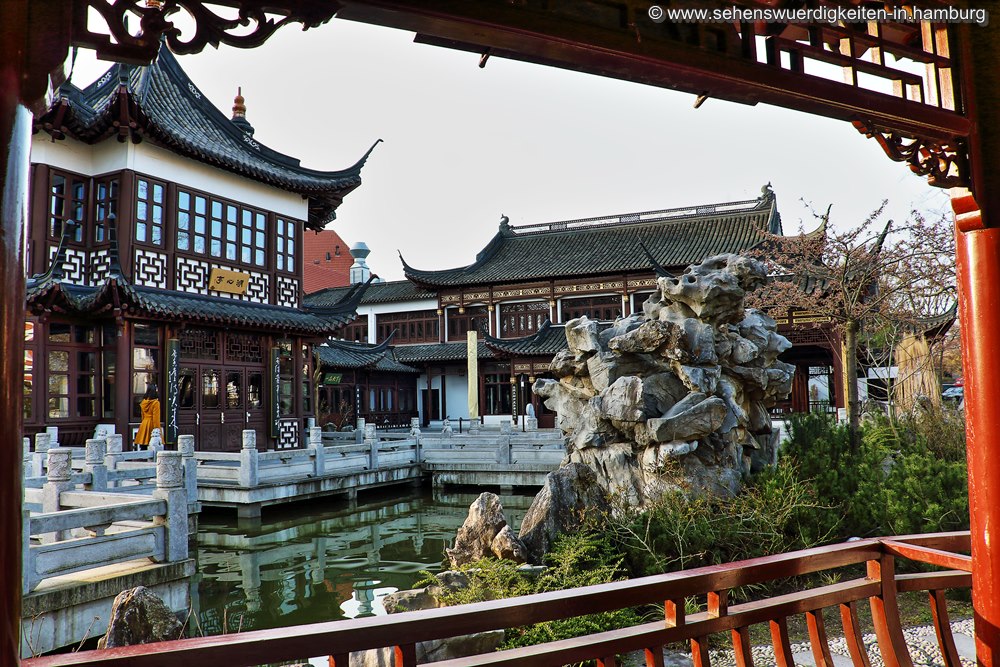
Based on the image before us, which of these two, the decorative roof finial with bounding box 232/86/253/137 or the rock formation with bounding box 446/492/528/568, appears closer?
the rock formation with bounding box 446/492/528/568

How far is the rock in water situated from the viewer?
3.34 m

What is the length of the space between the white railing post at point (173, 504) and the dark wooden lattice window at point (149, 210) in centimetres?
805

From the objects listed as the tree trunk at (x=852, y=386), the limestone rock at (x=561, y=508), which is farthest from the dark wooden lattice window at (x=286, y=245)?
the tree trunk at (x=852, y=386)

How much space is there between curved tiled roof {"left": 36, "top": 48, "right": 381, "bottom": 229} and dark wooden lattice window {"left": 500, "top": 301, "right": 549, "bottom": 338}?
9045 millimetres

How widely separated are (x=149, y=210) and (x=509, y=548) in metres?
10.7

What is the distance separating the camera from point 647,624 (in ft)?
6.79

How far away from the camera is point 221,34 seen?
5.88ft

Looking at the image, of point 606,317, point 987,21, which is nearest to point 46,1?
point 987,21

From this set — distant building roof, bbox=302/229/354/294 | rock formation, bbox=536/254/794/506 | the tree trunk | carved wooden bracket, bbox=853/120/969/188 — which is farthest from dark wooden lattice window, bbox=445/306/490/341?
carved wooden bracket, bbox=853/120/969/188

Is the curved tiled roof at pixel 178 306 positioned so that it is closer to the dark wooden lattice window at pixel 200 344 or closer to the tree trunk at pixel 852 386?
the dark wooden lattice window at pixel 200 344

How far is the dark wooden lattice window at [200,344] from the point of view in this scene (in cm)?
1338

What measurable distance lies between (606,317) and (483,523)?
1752 cm

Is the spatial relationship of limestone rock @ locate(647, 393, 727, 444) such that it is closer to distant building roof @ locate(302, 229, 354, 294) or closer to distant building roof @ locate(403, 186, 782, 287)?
distant building roof @ locate(403, 186, 782, 287)

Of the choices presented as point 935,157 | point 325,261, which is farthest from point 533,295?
point 935,157
